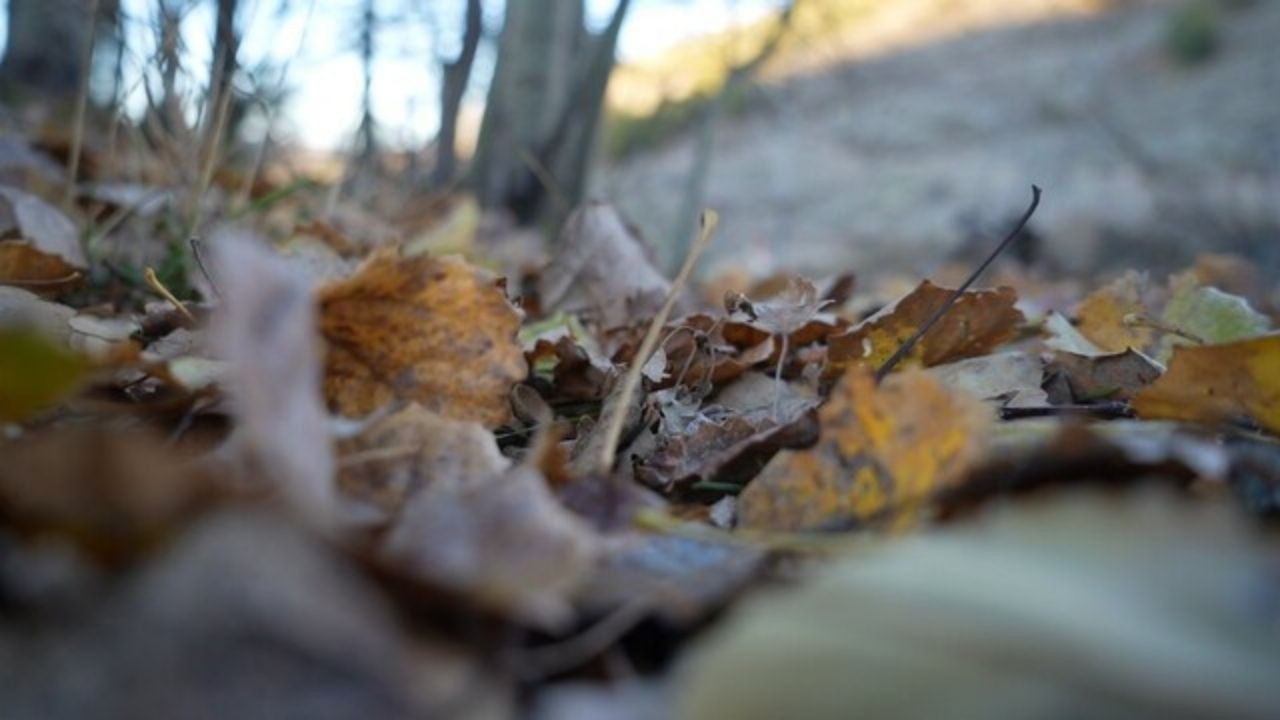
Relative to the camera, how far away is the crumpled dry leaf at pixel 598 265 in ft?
4.92

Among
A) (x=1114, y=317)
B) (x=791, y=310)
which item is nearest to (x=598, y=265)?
(x=791, y=310)

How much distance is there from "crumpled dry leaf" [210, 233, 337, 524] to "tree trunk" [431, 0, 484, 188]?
2.26 meters

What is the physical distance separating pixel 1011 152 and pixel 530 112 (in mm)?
8337

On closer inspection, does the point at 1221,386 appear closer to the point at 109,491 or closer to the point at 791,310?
the point at 791,310

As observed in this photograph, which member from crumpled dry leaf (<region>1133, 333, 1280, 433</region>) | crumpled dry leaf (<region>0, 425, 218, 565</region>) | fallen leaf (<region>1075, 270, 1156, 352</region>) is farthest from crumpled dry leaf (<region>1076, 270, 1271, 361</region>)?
crumpled dry leaf (<region>0, 425, 218, 565</region>)

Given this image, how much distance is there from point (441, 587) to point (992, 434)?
425 mm

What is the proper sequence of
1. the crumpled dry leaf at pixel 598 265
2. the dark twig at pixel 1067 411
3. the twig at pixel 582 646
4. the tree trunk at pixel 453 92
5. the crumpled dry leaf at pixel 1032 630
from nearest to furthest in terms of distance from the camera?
Result: the crumpled dry leaf at pixel 1032 630, the twig at pixel 582 646, the dark twig at pixel 1067 411, the crumpled dry leaf at pixel 598 265, the tree trunk at pixel 453 92

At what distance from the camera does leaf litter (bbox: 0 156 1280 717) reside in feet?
1.24

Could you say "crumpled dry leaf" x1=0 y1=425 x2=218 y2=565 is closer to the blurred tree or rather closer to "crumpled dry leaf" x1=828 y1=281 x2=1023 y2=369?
"crumpled dry leaf" x1=828 y1=281 x2=1023 y2=369

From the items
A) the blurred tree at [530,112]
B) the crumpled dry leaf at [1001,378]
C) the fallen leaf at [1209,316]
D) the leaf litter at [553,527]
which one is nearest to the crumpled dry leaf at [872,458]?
the leaf litter at [553,527]

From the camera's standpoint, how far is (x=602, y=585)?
0.54 m

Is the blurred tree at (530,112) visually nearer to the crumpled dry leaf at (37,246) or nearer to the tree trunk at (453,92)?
the tree trunk at (453,92)

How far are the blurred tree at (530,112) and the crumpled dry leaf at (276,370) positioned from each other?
2680 millimetres

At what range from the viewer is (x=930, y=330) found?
3.27 feet
